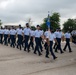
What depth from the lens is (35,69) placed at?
12414 mm

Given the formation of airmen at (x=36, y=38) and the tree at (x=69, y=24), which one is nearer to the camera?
the formation of airmen at (x=36, y=38)

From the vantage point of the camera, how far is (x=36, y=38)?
1747cm

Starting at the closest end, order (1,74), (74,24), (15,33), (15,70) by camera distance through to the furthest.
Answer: (1,74) < (15,70) < (15,33) < (74,24)

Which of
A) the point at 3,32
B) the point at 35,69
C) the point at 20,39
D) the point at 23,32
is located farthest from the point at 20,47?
the point at 35,69

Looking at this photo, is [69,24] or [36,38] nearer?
[36,38]

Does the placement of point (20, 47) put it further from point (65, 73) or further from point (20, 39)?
point (65, 73)

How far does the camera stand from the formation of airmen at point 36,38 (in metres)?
16.4

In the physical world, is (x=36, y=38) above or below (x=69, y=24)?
below

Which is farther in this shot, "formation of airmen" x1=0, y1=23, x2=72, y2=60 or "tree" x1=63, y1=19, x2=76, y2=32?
"tree" x1=63, y1=19, x2=76, y2=32

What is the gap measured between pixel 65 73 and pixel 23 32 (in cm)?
790

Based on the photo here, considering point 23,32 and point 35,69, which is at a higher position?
point 23,32

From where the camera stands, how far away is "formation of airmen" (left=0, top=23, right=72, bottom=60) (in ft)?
53.8

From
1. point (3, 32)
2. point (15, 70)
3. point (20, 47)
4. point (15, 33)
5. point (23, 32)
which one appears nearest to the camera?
point (15, 70)

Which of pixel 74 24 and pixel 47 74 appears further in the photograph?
pixel 74 24
